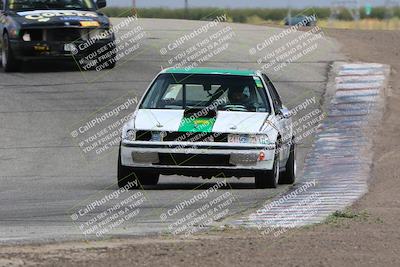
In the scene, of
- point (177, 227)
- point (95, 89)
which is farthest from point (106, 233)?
point (95, 89)

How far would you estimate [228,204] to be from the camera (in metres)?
11.1

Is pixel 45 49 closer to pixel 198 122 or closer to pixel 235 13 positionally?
pixel 198 122

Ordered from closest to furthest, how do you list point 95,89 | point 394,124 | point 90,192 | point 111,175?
point 90,192
point 111,175
point 394,124
point 95,89

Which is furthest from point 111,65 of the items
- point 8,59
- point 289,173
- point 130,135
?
point 130,135

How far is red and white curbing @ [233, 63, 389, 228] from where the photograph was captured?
10352 mm

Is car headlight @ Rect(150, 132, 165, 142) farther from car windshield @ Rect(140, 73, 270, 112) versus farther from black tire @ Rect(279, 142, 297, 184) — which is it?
black tire @ Rect(279, 142, 297, 184)

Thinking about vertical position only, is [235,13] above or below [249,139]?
below

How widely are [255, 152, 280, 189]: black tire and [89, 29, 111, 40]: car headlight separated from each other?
10.2 metres

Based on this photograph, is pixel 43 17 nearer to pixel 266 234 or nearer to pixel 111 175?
pixel 111 175

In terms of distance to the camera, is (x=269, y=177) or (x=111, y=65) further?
(x=111, y=65)

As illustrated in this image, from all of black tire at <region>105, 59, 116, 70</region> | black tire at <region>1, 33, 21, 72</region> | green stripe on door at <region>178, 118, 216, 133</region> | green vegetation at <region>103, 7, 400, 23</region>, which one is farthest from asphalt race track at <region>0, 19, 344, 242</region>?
green vegetation at <region>103, 7, 400, 23</region>

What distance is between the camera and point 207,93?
1323 cm

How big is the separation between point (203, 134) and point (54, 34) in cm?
1057

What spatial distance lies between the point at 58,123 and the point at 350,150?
5.27 m
